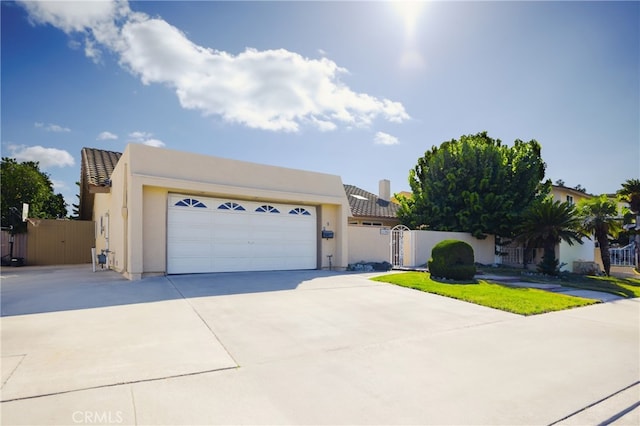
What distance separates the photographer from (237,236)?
1252 centimetres

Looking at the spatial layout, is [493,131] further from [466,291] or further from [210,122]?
[210,122]

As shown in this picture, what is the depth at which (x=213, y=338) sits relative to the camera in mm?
4719

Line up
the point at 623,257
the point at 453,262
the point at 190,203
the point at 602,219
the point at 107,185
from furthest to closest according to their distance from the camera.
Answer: the point at 623,257, the point at 602,219, the point at 107,185, the point at 453,262, the point at 190,203

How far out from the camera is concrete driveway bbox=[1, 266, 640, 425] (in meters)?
2.89

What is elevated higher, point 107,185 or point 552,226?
point 107,185

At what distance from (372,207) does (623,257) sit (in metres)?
16.0

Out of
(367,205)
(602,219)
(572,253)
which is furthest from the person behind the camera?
(367,205)

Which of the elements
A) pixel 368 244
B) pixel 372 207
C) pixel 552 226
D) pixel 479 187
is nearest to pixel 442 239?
pixel 479 187

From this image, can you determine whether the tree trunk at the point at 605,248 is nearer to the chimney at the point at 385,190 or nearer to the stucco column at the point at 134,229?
the chimney at the point at 385,190

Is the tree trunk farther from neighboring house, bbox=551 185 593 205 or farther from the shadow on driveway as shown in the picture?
the shadow on driveway

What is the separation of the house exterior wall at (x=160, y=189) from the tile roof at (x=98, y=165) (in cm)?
105

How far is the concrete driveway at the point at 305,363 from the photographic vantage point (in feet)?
9.48
